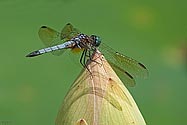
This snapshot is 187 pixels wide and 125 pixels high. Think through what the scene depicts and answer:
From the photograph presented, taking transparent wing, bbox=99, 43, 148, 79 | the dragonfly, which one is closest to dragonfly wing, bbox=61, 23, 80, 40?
the dragonfly

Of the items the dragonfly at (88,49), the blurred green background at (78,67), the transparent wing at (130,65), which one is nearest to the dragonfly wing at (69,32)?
the dragonfly at (88,49)

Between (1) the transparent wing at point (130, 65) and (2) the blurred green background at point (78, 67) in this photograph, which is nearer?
(1) the transparent wing at point (130, 65)

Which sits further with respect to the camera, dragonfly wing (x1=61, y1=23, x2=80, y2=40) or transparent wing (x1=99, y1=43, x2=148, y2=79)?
dragonfly wing (x1=61, y1=23, x2=80, y2=40)

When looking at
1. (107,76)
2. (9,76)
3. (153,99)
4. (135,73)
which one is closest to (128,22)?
(153,99)

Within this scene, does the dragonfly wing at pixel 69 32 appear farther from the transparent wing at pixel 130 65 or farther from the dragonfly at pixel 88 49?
the transparent wing at pixel 130 65

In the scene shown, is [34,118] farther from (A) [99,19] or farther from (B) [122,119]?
(B) [122,119]

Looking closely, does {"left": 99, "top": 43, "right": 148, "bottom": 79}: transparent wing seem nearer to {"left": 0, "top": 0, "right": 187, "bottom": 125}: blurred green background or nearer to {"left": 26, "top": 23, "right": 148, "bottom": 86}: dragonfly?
{"left": 26, "top": 23, "right": 148, "bottom": 86}: dragonfly

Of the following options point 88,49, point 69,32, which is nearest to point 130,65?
point 88,49
